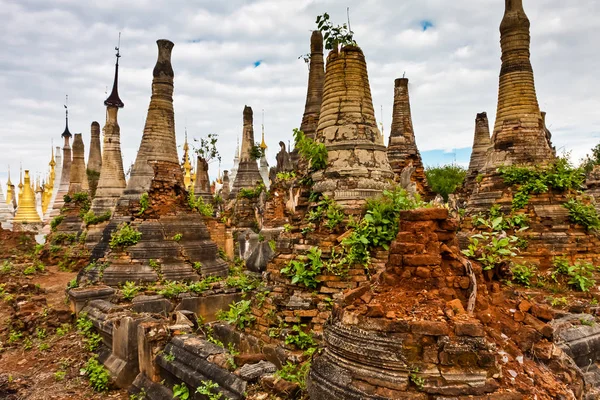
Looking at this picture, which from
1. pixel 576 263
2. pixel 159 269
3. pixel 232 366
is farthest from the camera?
pixel 159 269

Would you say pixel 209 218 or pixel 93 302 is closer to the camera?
pixel 93 302

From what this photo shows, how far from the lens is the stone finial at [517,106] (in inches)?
360

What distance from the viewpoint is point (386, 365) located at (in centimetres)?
278

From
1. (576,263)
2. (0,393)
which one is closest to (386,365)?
(0,393)

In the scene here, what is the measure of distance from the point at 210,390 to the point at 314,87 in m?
8.87

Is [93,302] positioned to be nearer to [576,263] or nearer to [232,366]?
[232,366]

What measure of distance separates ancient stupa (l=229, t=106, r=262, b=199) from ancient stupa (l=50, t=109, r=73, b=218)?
849cm

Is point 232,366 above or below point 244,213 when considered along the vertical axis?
below

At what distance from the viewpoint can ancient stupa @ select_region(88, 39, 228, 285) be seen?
32.9 feet

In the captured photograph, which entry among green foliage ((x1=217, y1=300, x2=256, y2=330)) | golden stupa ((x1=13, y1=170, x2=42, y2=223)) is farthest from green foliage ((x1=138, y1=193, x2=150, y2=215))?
golden stupa ((x1=13, y1=170, x2=42, y2=223))

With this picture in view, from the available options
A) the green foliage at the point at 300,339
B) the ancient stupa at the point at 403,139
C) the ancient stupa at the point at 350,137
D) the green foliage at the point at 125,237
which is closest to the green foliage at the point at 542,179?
the ancient stupa at the point at 350,137

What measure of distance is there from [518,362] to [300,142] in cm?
450

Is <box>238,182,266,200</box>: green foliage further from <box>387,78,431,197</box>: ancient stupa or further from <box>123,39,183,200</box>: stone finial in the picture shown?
<box>123,39,183,200</box>: stone finial

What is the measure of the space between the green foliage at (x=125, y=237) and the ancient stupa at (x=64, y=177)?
42.8 ft
